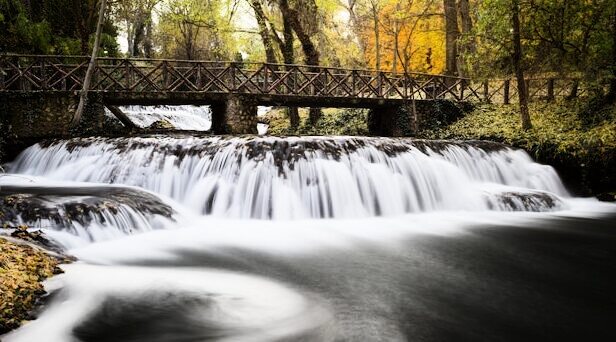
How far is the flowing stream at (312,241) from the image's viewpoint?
13.0 ft

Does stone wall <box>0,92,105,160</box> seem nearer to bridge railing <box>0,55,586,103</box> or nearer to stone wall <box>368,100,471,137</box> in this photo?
bridge railing <box>0,55,586,103</box>

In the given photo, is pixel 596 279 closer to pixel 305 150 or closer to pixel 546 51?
pixel 305 150

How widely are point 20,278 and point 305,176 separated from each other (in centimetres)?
641

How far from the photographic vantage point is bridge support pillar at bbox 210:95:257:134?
1755 cm

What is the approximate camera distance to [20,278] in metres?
4.05

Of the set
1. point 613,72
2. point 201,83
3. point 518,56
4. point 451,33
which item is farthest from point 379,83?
point 613,72

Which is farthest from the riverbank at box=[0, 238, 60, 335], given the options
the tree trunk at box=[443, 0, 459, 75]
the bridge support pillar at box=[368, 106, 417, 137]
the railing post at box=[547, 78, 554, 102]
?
the tree trunk at box=[443, 0, 459, 75]

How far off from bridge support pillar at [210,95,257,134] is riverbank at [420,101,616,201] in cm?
857

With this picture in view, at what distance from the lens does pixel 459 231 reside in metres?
8.05

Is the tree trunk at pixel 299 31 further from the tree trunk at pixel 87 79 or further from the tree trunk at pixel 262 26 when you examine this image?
the tree trunk at pixel 87 79

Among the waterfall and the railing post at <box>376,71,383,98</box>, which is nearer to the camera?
the waterfall

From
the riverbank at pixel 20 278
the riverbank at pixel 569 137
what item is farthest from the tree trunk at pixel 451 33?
the riverbank at pixel 20 278

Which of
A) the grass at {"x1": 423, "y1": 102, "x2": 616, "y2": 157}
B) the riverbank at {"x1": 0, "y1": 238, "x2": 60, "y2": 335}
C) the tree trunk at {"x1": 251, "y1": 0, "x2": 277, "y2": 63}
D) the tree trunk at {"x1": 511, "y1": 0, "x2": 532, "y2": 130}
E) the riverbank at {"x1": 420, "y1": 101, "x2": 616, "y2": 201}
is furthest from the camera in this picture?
the tree trunk at {"x1": 251, "y1": 0, "x2": 277, "y2": 63}

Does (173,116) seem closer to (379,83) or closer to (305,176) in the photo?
(379,83)
